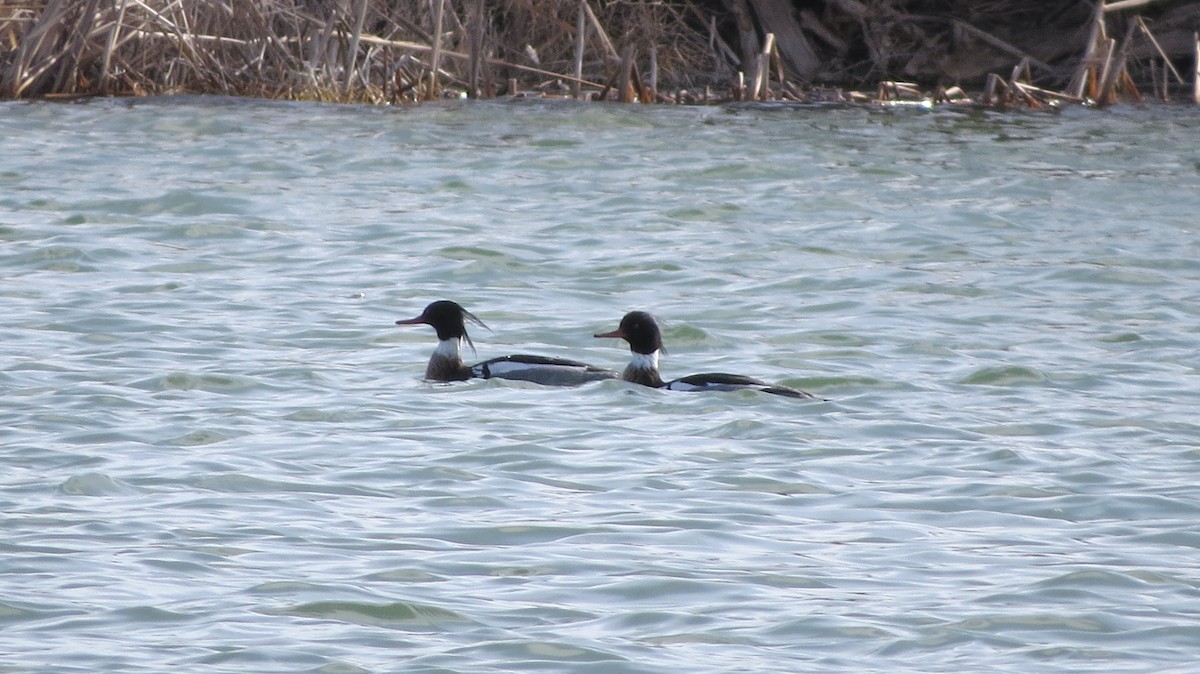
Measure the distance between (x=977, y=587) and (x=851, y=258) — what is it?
22.5 ft

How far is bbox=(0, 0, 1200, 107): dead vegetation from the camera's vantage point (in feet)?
60.6

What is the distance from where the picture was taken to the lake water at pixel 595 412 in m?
5.21

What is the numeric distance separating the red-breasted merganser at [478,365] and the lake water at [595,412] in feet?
0.37

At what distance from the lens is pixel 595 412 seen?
27.6 feet

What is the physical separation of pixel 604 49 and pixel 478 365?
11.6 metres

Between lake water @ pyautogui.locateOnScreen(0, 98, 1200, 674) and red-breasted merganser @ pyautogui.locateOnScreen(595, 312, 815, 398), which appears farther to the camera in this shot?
red-breasted merganser @ pyautogui.locateOnScreen(595, 312, 815, 398)

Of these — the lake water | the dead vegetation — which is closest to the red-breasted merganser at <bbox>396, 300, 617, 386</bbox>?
the lake water

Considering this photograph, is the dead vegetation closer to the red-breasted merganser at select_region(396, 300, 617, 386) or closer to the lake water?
the lake water

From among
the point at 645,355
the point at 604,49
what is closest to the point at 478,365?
the point at 645,355

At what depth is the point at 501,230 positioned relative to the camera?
13.2 meters

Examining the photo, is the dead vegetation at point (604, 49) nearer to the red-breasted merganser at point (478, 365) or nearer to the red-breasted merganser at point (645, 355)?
the red-breasted merganser at point (478, 365)

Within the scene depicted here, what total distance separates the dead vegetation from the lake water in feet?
6.62

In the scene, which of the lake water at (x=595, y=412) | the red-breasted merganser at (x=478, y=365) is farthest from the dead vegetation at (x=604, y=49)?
the red-breasted merganser at (x=478, y=365)

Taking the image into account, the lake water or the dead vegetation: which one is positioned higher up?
the dead vegetation
